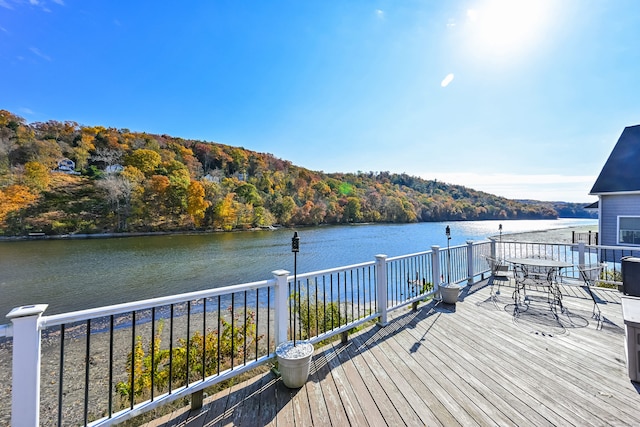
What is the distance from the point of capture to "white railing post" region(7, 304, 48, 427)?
1262mm

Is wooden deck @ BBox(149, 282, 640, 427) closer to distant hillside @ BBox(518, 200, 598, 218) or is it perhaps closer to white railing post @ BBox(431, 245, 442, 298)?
white railing post @ BBox(431, 245, 442, 298)

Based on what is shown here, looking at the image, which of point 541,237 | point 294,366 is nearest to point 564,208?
point 541,237

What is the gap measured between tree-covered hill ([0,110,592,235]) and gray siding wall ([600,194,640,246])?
35092 mm

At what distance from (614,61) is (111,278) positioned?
Answer: 19322 mm

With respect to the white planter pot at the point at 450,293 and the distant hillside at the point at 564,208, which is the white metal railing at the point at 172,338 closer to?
the white planter pot at the point at 450,293

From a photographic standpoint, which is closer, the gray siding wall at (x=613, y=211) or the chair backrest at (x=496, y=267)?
the chair backrest at (x=496, y=267)

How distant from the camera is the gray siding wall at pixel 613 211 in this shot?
8.34m

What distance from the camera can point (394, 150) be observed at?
1477cm

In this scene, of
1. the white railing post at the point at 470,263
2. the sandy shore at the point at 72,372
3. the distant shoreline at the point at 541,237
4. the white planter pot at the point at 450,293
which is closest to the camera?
the sandy shore at the point at 72,372

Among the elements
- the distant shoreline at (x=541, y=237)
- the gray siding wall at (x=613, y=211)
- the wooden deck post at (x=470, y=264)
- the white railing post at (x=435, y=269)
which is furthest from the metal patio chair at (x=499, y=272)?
the distant shoreline at (x=541, y=237)

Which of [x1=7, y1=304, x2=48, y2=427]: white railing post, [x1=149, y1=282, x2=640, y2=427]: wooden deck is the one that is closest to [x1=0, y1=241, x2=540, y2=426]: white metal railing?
[x1=7, y1=304, x2=48, y2=427]: white railing post

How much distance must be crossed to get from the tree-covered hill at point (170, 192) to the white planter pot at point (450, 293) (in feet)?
115

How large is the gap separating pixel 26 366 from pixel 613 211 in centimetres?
1394

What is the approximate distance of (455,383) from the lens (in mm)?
2211
